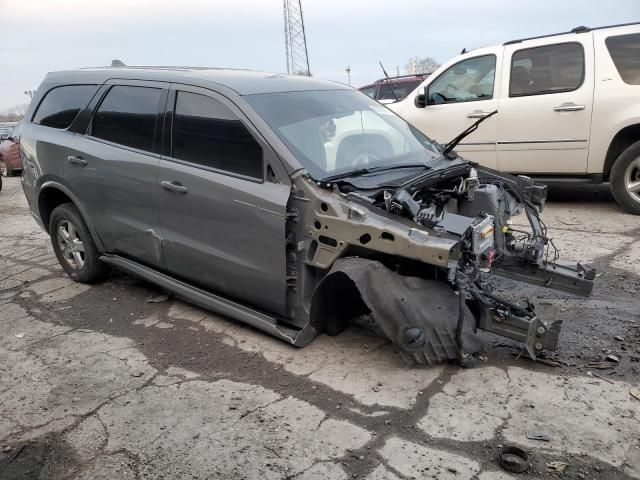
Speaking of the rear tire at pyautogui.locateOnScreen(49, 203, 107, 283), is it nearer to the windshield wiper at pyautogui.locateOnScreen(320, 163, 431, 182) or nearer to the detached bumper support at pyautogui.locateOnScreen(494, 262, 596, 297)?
the windshield wiper at pyautogui.locateOnScreen(320, 163, 431, 182)

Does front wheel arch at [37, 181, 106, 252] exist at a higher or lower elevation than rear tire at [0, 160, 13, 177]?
higher

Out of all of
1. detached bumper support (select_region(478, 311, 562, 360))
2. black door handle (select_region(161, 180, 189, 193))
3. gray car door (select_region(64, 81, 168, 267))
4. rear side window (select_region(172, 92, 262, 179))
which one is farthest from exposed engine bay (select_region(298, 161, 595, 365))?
gray car door (select_region(64, 81, 168, 267))

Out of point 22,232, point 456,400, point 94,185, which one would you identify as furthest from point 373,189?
point 22,232

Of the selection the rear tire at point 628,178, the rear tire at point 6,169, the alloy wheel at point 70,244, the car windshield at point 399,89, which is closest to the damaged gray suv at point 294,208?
the alloy wheel at point 70,244

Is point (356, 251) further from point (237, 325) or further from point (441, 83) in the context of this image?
point (441, 83)

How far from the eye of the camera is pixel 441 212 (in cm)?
360

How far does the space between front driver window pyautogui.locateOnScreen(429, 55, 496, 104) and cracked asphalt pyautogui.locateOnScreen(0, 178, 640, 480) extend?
3.51 m

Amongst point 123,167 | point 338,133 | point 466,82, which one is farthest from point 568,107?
point 123,167

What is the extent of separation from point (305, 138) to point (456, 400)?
1892 mm

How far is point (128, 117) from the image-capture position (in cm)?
441

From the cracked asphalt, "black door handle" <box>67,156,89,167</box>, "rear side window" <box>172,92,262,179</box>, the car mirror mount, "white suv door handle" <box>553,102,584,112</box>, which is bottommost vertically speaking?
the cracked asphalt

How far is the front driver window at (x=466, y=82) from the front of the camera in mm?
7211

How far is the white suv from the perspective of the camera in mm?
6344

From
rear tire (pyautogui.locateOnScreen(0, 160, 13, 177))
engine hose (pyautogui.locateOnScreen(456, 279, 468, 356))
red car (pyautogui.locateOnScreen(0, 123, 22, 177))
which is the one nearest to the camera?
engine hose (pyautogui.locateOnScreen(456, 279, 468, 356))
